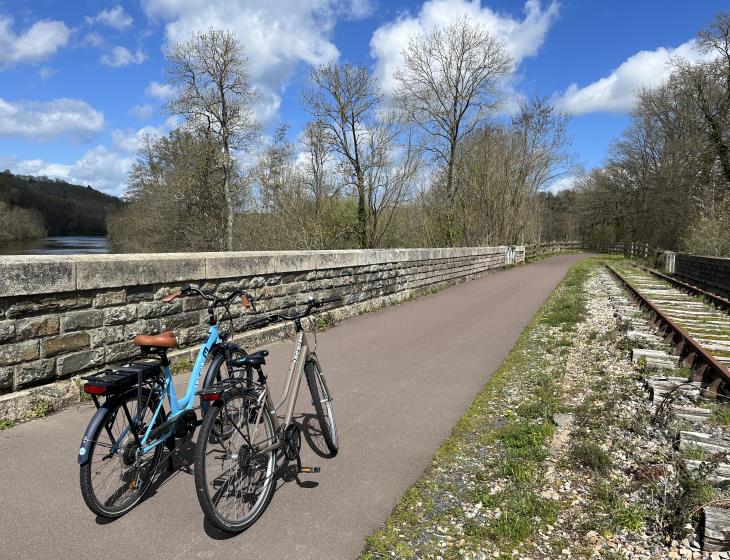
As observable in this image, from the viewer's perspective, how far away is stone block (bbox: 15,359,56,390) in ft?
13.5

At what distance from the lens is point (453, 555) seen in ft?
8.46

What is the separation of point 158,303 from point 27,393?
1565 millimetres

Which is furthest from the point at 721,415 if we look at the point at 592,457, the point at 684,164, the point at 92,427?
the point at 684,164

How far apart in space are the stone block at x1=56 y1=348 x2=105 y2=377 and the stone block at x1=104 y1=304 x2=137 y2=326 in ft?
0.97

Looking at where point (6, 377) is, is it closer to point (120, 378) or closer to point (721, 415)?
point (120, 378)

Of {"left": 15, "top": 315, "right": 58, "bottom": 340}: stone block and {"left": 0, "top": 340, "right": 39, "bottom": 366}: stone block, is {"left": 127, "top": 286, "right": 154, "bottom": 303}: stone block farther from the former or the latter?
{"left": 0, "top": 340, "right": 39, "bottom": 366}: stone block

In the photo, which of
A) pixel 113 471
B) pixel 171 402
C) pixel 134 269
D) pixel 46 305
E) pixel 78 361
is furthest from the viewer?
pixel 134 269

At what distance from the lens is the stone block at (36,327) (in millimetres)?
4090

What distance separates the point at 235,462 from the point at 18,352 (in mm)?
2619

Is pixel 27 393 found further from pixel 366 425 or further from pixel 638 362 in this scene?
pixel 638 362

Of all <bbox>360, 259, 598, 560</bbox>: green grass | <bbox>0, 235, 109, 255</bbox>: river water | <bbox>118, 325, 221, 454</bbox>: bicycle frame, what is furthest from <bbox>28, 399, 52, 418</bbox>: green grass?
<bbox>0, 235, 109, 255</bbox>: river water

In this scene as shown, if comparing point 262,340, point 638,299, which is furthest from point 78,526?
point 638,299

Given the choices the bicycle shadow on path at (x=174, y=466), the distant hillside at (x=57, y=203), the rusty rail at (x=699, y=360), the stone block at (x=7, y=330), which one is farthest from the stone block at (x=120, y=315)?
the distant hillside at (x=57, y=203)

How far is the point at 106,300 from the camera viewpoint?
4.83 metres
